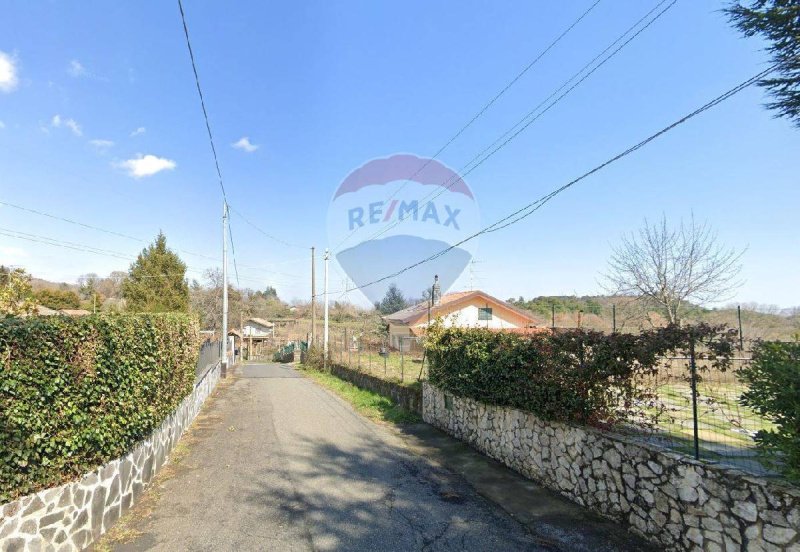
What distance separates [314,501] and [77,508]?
250 cm

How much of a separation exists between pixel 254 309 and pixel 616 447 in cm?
7100

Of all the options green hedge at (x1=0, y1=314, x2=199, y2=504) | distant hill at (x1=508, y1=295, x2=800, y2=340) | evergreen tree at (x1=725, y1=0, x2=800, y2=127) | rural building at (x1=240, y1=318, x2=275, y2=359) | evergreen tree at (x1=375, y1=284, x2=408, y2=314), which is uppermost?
evergreen tree at (x1=725, y1=0, x2=800, y2=127)

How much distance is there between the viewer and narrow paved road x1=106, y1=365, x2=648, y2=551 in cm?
439

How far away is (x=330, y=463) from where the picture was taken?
23.1ft

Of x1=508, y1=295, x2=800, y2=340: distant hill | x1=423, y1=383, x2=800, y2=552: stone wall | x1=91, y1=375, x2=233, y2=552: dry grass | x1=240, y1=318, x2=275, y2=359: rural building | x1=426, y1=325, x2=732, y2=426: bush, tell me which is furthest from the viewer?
x1=240, y1=318, x2=275, y2=359: rural building

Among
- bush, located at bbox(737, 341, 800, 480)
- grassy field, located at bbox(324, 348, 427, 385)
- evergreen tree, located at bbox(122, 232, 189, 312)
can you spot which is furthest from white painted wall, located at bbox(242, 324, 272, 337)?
bush, located at bbox(737, 341, 800, 480)

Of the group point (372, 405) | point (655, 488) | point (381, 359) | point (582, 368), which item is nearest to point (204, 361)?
point (372, 405)

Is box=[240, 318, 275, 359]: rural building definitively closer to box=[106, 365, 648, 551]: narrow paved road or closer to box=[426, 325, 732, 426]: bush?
box=[106, 365, 648, 551]: narrow paved road

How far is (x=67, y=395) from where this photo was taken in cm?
375

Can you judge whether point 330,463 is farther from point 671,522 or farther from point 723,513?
point 723,513

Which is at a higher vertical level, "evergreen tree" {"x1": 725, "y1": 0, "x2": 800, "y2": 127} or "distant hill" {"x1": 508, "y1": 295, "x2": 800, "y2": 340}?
"evergreen tree" {"x1": 725, "y1": 0, "x2": 800, "y2": 127}

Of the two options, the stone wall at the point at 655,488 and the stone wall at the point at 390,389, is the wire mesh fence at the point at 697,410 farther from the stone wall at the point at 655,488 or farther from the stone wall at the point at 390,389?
the stone wall at the point at 390,389

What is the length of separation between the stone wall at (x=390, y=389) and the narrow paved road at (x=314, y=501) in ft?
→ 7.90

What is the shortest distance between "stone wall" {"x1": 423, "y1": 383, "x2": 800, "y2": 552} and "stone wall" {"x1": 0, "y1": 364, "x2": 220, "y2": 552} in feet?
17.1
